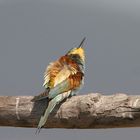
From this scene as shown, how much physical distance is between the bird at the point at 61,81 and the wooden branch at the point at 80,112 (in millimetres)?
59

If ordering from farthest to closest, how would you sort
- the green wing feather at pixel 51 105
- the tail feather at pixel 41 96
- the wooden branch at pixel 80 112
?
the tail feather at pixel 41 96
the green wing feather at pixel 51 105
the wooden branch at pixel 80 112

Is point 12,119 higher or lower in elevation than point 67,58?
lower

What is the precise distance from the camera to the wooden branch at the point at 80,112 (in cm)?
314

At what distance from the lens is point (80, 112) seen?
3.29 meters

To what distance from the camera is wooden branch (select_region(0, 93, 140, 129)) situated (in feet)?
10.3

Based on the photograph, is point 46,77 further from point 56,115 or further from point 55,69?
point 56,115

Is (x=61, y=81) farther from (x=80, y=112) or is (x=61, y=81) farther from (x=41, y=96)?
(x=80, y=112)

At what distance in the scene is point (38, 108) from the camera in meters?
3.53

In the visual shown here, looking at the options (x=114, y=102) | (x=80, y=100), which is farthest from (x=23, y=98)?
(x=114, y=102)

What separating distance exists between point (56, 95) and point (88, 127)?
54 centimetres

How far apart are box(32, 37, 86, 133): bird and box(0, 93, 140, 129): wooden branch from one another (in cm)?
6

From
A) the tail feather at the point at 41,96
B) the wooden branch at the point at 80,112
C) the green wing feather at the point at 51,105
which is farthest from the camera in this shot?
the tail feather at the point at 41,96

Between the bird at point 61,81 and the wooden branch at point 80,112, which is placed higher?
the bird at point 61,81

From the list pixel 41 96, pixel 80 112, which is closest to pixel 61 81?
pixel 41 96
